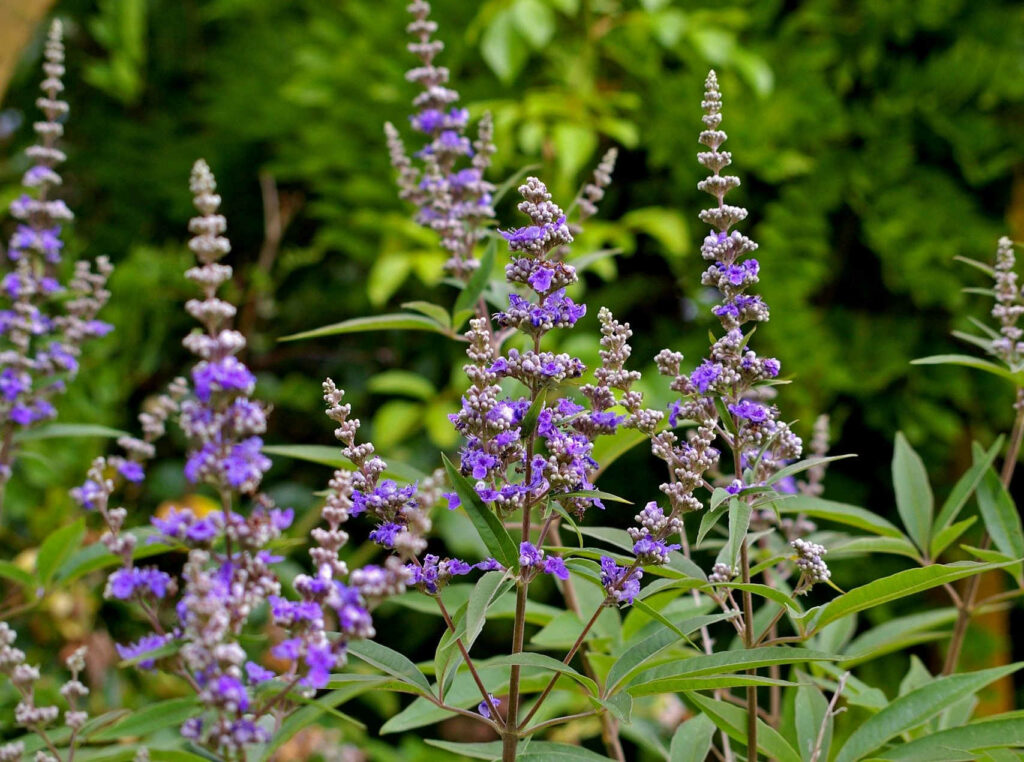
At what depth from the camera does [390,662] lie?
3.29 feet

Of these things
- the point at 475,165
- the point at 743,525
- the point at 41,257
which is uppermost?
Result: the point at 475,165

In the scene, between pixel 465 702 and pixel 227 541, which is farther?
pixel 465 702

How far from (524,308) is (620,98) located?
218 cm

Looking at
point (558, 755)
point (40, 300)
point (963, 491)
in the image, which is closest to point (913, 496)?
point (963, 491)

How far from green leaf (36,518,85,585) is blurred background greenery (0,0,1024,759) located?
1.36 meters

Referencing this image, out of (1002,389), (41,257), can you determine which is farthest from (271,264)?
(1002,389)

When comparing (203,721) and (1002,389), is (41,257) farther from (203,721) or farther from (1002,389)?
(1002,389)

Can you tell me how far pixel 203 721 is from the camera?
2.61 ft

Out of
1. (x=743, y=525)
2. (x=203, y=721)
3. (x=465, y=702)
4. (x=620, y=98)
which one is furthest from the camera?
(x=620, y=98)

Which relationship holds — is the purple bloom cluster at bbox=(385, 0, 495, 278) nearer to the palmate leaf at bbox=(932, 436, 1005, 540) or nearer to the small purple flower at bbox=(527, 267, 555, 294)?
the small purple flower at bbox=(527, 267, 555, 294)

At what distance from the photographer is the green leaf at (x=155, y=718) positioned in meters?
1.06

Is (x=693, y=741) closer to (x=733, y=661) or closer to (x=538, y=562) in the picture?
(x=733, y=661)

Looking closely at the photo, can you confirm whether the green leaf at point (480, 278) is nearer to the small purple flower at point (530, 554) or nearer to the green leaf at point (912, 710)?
the small purple flower at point (530, 554)

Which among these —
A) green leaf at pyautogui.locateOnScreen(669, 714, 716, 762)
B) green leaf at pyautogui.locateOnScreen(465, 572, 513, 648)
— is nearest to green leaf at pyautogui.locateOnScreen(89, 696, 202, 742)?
green leaf at pyautogui.locateOnScreen(465, 572, 513, 648)
